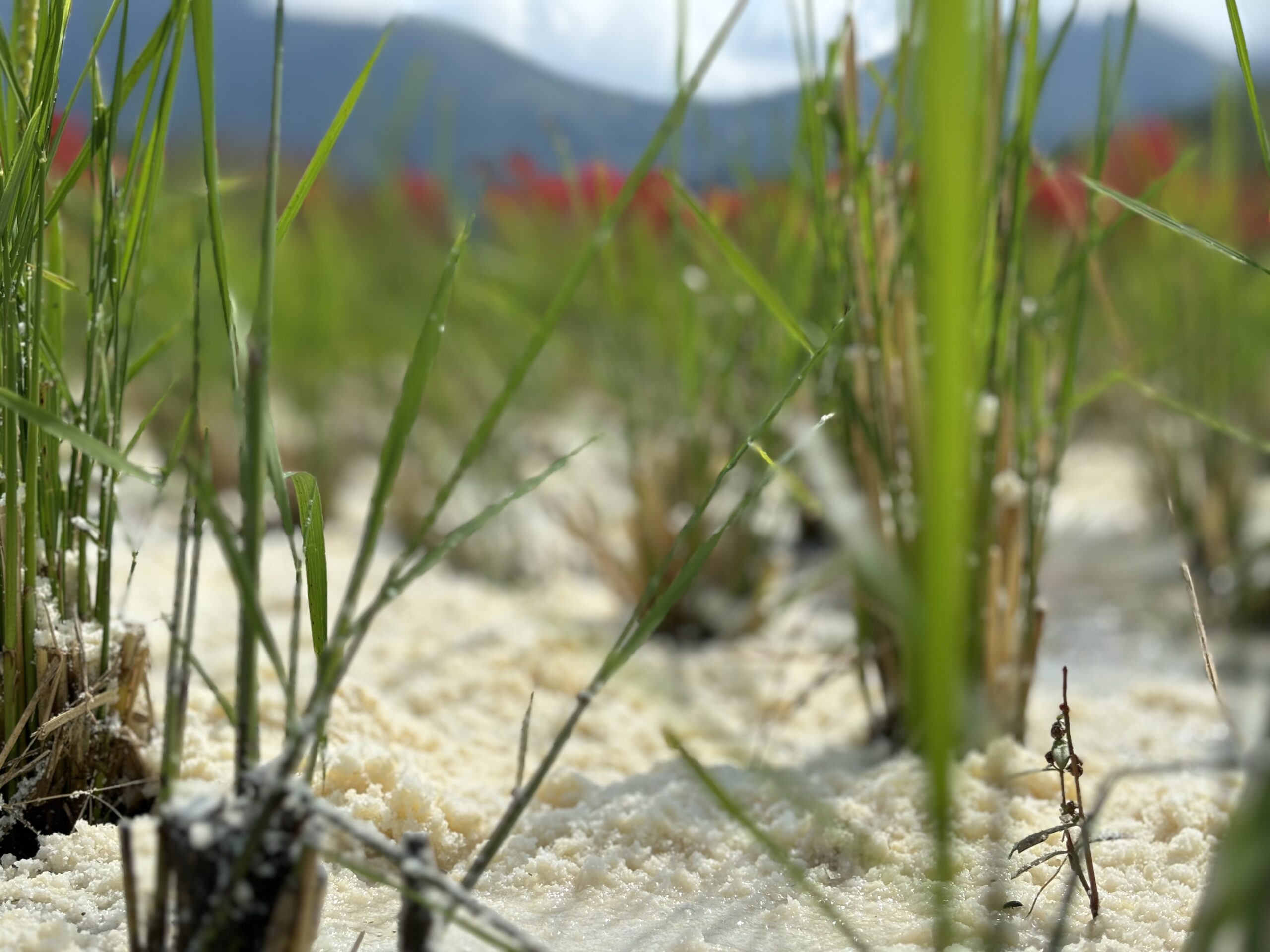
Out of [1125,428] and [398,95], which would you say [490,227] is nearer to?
[398,95]

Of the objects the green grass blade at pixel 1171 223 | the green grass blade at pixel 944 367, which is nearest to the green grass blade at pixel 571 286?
the green grass blade at pixel 944 367

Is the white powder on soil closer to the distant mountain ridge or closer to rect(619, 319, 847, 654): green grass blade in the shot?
rect(619, 319, 847, 654): green grass blade

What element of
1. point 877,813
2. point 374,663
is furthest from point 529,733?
point 877,813

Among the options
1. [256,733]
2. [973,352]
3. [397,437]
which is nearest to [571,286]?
[397,437]

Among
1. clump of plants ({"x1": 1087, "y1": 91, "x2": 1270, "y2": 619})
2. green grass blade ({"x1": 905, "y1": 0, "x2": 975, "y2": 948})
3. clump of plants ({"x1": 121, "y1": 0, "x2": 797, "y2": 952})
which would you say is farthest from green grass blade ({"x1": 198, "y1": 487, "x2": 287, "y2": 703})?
clump of plants ({"x1": 1087, "y1": 91, "x2": 1270, "y2": 619})

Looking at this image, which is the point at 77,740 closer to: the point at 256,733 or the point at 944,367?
the point at 256,733

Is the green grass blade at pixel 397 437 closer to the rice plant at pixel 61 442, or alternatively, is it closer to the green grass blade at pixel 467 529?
the green grass blade at pixel 467 529

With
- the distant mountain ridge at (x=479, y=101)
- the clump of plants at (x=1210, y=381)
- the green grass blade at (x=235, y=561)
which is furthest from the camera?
the clump of plants at (x=1210, y=381)
